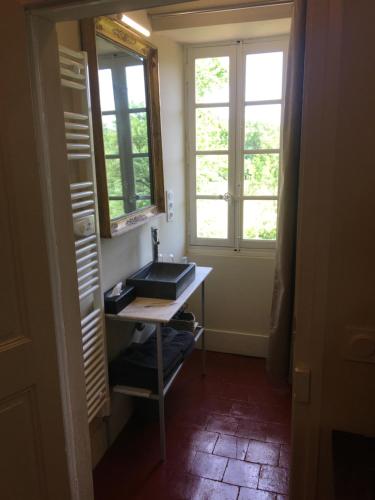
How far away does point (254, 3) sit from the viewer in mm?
2654

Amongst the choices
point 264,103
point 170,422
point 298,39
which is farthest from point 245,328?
point 298,39

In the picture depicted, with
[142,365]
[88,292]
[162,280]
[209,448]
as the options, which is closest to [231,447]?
[209,448]

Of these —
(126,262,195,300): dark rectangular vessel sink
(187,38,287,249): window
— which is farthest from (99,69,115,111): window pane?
(187,38,287,249): window

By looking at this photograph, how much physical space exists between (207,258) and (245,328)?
70 centimetres

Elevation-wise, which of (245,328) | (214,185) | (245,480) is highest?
(214,185)

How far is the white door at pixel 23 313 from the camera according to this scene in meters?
1.18

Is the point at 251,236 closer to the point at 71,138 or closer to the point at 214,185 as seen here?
the point at 214,185

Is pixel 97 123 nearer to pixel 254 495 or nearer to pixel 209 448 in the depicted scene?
pixel 209 448

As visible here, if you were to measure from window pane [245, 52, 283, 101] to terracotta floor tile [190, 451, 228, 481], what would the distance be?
2579 millimetres

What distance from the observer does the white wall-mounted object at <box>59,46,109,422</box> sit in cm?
188

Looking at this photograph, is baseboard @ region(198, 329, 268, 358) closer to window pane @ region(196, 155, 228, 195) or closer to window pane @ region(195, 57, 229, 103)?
window pane @ region(196, 155, 228, 195)

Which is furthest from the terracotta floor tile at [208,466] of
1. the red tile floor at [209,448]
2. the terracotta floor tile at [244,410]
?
the terracotta floor tile at [244,410]

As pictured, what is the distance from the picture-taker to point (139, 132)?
267cm

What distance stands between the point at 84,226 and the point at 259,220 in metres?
1.86
